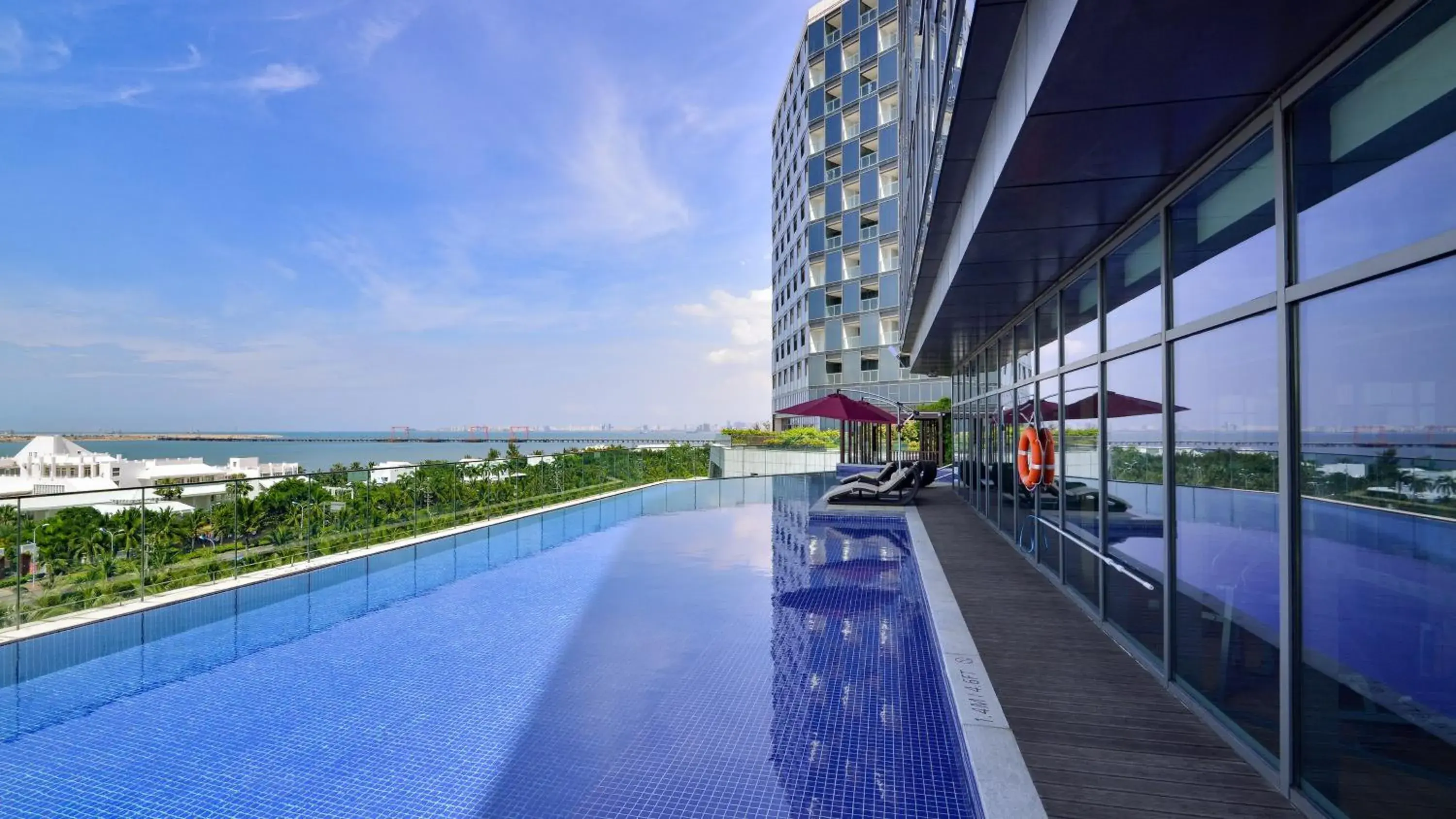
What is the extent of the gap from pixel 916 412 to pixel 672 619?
16.6m

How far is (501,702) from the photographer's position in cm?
454

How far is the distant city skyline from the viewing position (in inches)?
1198

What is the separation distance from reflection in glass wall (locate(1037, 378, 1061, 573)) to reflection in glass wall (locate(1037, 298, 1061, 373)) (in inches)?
7.6

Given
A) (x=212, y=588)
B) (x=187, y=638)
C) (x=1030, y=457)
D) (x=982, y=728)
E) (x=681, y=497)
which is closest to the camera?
(x=982, y=728)

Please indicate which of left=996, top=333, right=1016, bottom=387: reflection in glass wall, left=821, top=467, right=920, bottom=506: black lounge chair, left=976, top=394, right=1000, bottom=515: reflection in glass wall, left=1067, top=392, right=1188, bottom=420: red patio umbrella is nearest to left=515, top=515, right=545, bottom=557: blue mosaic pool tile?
left=821, top=467, right=920, bottom=506: black lounge chair

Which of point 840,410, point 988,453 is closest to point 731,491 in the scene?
point 840,410

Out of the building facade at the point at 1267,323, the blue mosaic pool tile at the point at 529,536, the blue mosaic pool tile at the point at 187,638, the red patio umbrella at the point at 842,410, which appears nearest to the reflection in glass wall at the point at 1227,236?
the building facade at the point at 1267,323

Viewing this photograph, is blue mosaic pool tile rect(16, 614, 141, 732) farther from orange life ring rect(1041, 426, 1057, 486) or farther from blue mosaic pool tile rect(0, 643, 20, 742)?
orange life ring rect(1041, 426, 1057, 486)

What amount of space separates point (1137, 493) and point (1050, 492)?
83.2 inches

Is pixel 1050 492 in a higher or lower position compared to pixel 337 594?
higher

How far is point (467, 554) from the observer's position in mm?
9938

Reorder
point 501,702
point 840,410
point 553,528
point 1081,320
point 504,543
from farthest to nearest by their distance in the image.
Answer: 1. point 840,410
2. point 553,528
3. point 504,543
4. point 1081,320
5. point 501,702

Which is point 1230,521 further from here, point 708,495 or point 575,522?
point 708,495

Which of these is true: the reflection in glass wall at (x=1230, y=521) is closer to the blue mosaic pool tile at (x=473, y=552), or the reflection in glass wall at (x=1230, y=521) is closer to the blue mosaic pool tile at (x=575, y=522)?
the blue mosaic pool tile at (x=473, y=552)
